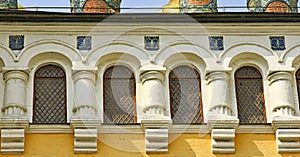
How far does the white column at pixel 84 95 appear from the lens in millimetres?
19547

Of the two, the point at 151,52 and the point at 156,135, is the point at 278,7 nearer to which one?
the point at 151,52

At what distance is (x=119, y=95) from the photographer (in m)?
20.0

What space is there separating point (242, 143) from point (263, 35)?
210 cm

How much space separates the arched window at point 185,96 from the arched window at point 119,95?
0.70 metres

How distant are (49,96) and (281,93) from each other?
157 inches

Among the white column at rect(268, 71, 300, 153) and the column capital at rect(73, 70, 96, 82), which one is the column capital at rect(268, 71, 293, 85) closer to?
the white column at rect(268, 71, 300, 153)

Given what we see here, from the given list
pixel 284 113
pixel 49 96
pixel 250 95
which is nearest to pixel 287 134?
pixel 284 113

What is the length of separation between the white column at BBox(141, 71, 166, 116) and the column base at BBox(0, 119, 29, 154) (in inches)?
81.9

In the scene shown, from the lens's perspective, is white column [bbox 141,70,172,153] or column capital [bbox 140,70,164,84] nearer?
white column [bbox 141,70,172,153]

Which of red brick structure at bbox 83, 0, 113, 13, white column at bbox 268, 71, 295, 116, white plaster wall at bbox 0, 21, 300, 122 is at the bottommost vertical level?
white column at bbox 268, 71, 295, 116

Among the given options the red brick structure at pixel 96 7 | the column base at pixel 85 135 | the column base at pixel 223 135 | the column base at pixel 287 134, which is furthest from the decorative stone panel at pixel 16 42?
the column base at pixel 287 134

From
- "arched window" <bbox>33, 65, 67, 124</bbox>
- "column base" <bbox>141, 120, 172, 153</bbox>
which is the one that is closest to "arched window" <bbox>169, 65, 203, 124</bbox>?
"column base" <bbox>141, 120, 172, 153</bbox>

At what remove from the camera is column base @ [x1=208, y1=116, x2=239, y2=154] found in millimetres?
19453

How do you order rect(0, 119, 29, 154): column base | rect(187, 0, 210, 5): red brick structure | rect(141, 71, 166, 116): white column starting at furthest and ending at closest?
rect(187, 0, 210, 5): red brick structure, rect(141, 71, 166, 116): white column, rect(0, 119, 29, 154): column base
